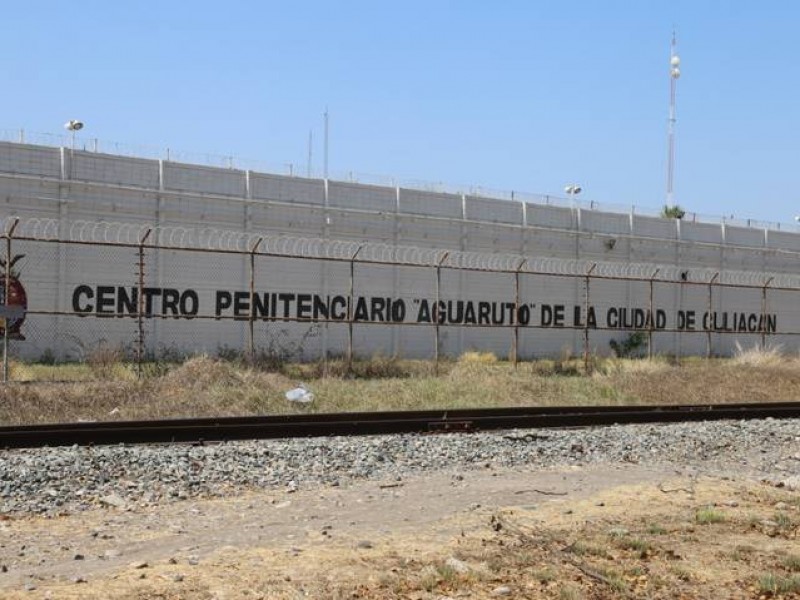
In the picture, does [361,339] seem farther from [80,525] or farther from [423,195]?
[80,525]

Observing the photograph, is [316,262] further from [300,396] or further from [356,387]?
[300,396]

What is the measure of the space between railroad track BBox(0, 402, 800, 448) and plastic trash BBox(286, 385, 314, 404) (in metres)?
2.76

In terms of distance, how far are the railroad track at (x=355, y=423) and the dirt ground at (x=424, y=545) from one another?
133 inches

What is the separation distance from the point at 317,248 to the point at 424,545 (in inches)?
901

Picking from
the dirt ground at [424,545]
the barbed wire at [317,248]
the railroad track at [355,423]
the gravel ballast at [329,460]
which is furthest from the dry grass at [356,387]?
the dirt ground at [424,545]

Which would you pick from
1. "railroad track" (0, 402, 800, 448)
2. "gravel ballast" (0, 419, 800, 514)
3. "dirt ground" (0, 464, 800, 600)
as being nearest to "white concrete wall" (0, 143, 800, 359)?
"railroad track" (0, 402, 800, 448)

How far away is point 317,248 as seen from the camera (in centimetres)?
3055

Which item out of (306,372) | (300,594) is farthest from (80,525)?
(306,372)

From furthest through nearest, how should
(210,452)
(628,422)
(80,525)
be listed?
1. (628,422)
2. (210,452)
3. (80,525)

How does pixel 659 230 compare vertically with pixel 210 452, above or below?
above

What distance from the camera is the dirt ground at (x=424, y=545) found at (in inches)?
270

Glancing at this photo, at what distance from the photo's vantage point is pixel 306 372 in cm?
2358

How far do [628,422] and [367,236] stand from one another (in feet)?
52.7

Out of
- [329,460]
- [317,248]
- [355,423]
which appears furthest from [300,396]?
[317,248]
